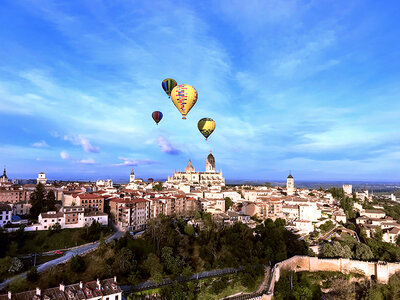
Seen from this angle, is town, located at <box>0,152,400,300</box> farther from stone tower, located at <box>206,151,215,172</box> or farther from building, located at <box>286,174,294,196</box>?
stone tower, located at <box>206,151,215,172</box>

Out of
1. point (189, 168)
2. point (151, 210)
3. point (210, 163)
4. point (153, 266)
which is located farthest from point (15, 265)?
point (210, 163)

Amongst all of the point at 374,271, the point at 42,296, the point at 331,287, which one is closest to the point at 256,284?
the point at 331,287

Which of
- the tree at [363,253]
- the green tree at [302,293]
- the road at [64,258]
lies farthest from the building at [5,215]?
the tree at [363,253]

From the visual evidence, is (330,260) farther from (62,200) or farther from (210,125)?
(62,200)

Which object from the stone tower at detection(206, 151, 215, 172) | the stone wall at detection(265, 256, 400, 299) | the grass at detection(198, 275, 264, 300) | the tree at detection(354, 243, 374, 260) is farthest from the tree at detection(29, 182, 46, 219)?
the stone tower at detection(206, 151, 215, 172)

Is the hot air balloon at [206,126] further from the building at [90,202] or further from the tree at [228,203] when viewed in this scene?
the building at [90,202]

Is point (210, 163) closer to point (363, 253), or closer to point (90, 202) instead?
point (90, 202)

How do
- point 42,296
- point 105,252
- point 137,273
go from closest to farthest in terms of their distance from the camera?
point 42,296, point 137,273, point 105,252
